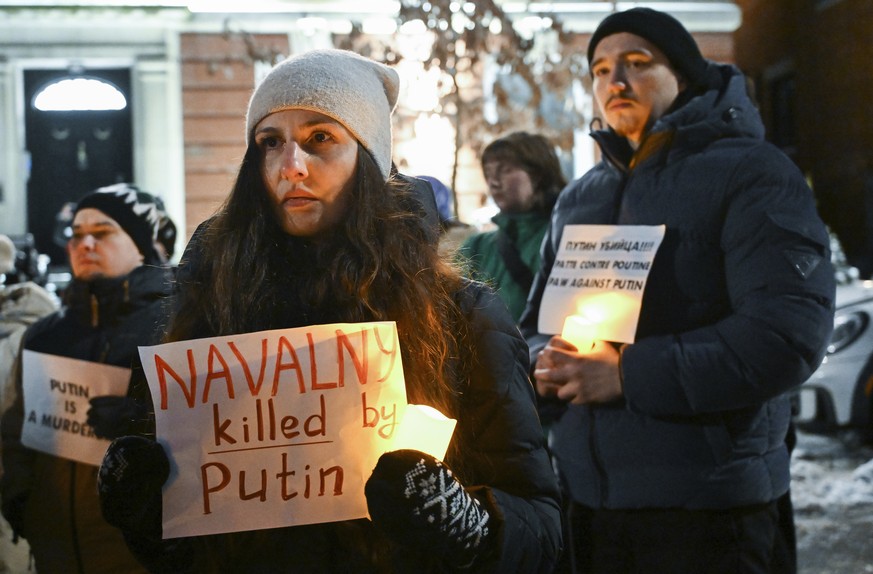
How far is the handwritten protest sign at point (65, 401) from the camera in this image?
10.3 feet

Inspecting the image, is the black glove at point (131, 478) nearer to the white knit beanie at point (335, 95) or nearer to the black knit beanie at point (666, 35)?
the white knit beanie at point (335, 95)

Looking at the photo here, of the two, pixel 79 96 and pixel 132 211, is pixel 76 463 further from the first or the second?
pixel 79 96

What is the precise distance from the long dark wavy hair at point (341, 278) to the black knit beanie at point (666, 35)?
1.12 m

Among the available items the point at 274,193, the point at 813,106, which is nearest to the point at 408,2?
the point at 274,193

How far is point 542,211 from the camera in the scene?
4754mm

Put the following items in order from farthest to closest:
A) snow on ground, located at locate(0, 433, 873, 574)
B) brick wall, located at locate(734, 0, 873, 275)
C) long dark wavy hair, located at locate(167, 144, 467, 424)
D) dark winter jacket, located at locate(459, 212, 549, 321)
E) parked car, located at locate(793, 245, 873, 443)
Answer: brick wall, located at locate(734, 0, 873, 275) → parked car, located at locate(793, 245, 873, 443) → snow on ground, located at locate(0, 433, 873, 574) → dark winter jacket, located at locate(459, 212, 549, 321) → long dark wavy hair, located at locate(167, 144, 467, 424)

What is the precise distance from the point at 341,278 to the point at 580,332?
0.88 metres

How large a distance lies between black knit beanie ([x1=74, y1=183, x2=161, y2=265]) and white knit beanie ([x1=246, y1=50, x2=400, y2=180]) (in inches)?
71.7

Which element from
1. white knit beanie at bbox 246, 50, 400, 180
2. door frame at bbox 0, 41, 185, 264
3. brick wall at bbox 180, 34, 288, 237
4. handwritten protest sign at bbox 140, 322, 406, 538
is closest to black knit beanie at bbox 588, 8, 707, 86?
white knit beanie at bbox 246, 50, 400, 180

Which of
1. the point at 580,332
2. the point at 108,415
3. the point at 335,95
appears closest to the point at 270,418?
the point at 335,95

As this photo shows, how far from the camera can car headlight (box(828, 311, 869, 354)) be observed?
7.68m

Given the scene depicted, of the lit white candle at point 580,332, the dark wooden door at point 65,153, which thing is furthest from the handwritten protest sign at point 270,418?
the dark wooden door at point 65,153

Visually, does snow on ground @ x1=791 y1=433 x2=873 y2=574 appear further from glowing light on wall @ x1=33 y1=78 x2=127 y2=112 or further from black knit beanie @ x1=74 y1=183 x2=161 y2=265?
glowing light on wall @ x1=33 y1=78 x2=127 y2=112

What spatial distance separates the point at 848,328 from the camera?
773 cm
